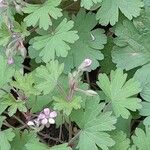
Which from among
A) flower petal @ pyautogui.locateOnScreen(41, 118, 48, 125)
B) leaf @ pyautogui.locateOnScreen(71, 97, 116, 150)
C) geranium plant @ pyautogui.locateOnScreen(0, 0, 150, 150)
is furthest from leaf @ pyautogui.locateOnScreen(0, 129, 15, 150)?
leaf @ pyautogui.locateOnScreen(71, 97, 116, 150)

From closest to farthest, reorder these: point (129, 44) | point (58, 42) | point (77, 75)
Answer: point (77, 75) → point (58, 42) → point (129, 44)

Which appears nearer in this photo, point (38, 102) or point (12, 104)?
point (12, 104)

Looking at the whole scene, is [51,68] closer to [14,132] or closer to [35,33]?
[14,132]

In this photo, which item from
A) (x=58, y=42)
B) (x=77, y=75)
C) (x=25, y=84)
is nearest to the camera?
(x=77, y=75)

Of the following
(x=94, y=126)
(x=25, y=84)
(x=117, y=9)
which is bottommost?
(x=94, y=126)

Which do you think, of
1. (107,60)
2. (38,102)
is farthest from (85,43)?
(38,102)

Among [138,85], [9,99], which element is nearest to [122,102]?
[138,85]

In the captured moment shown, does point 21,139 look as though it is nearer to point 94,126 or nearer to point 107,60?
point 94,126
